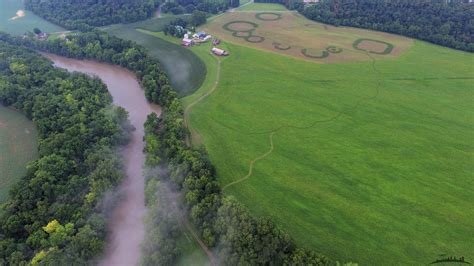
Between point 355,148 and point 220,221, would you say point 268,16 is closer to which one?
point 355,148

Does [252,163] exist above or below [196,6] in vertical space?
below

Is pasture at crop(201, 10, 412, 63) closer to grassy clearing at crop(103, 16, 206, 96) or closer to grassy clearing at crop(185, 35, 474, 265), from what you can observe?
grassy clearing at crop(185, 35, 474, 265)

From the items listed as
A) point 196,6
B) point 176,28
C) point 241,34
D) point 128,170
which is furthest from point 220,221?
point 196,6

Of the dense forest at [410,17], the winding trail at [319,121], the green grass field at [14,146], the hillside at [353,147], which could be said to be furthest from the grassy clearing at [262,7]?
the green grass field at [14,146]

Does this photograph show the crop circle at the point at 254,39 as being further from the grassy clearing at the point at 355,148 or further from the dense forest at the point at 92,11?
the dense forest at the point at 92,11

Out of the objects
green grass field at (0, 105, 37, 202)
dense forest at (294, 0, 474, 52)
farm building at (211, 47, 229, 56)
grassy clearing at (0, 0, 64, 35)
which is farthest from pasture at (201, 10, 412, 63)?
green grass field at (0, 105, 37, 202)

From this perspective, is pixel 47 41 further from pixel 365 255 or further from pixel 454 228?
pixel 454 228
